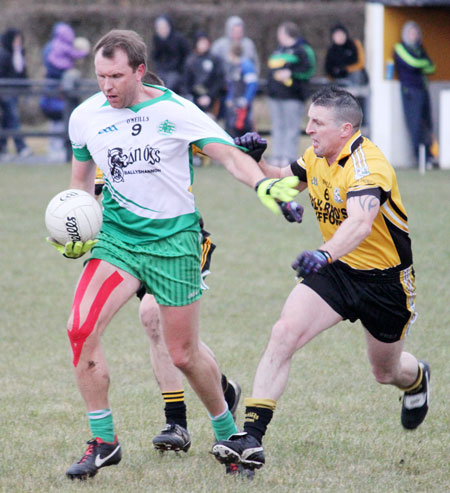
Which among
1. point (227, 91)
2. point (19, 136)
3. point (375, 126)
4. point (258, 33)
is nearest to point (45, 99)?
point (19, 136)

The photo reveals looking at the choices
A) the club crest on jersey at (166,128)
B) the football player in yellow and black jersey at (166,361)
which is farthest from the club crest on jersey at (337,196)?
the club crest on jersey at (166,128)

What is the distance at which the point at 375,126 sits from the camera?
18.7 meters

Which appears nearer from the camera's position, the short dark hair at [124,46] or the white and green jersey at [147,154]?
the short dark hair at [124,46]

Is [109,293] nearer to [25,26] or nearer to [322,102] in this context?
[322,102]

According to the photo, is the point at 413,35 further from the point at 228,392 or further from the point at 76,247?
the point at 76,247

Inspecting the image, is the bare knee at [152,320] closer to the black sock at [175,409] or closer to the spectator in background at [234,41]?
the black sock at [175,409]

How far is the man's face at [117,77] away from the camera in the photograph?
15.9 ft

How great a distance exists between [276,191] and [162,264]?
0.79 m

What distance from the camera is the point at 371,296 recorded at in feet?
17.4

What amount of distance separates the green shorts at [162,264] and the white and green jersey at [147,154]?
52mm

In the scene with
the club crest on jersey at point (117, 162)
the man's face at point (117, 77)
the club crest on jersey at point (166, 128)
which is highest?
the man's face at point (117, 77)

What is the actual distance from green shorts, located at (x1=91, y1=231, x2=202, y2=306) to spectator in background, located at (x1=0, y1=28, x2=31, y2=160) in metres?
15.0

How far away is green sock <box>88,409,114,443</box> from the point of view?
4.86m

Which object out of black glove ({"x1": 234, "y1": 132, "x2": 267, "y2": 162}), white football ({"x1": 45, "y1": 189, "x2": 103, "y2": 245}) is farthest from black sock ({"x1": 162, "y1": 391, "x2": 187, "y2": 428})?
black glove ({"x1": 234, "y1": 132, "x2": 267, "y2": 162})
